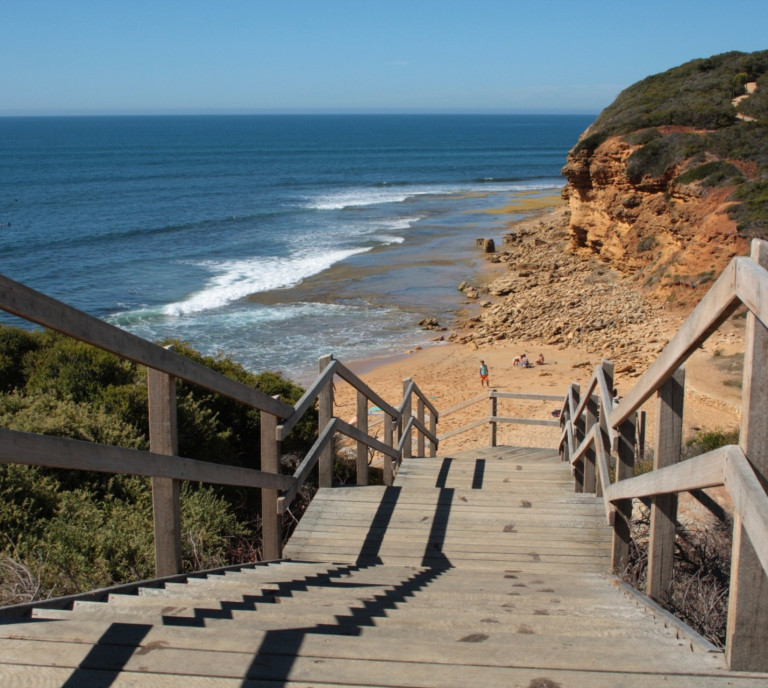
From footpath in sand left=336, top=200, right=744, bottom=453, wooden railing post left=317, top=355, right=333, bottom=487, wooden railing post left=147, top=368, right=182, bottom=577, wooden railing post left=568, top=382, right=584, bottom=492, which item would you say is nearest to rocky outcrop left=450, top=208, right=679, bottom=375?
footpath in sand left=336, top=200, right=744, bottom=453

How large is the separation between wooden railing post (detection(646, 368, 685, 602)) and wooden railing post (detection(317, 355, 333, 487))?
103 inches

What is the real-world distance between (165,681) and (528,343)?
75.1 feet

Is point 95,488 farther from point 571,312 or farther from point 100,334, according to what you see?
point 571,312

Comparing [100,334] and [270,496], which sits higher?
[100,334]

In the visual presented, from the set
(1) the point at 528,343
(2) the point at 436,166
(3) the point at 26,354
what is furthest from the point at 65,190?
(3) the point at 26,354

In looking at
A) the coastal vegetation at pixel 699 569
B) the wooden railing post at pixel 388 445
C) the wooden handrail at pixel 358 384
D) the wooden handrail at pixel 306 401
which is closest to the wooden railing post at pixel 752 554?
the coastal vegetation at pixel 699 569

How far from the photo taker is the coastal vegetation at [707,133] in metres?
25.5

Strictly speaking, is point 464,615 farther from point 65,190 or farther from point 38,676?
point 65,190

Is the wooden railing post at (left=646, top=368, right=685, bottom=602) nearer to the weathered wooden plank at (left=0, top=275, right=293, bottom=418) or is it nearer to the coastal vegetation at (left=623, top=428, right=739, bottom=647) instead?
the coastal vegetation at (left=623, top=428, right=739, bottom=647)

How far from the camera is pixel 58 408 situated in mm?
6062

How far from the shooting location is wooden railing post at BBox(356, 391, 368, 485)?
611cm

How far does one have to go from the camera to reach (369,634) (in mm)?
2330

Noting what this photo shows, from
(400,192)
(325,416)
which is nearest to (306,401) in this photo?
(325,416)

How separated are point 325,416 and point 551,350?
61.3 feet
